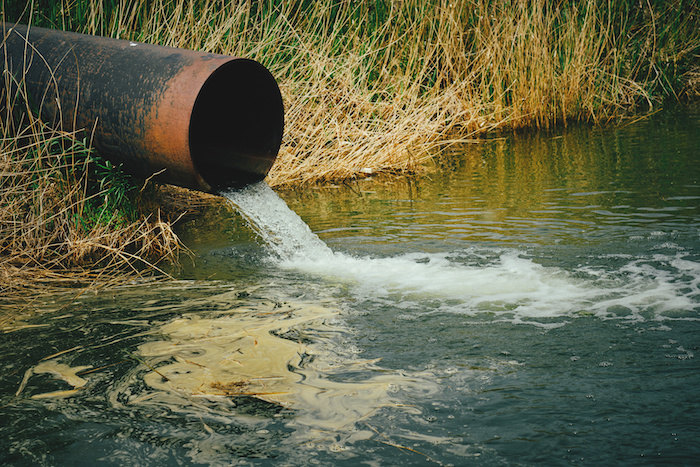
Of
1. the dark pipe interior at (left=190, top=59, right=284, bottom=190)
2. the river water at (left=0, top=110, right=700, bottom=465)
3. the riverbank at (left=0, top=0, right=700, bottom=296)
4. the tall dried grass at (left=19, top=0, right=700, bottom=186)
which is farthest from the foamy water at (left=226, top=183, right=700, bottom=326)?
the tall dried grass at (left=19, top=0, right=700, bottom=186)

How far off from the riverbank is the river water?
42.9 inches

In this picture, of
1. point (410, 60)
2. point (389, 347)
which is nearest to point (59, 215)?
point (389, 347)

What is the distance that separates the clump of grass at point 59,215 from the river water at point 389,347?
293 mm

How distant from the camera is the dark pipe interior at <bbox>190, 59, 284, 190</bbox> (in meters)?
4.20

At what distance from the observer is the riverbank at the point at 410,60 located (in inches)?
227

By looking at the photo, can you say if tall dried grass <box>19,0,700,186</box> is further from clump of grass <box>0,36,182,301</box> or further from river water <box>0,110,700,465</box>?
river water <box>0,110,700,465</box>

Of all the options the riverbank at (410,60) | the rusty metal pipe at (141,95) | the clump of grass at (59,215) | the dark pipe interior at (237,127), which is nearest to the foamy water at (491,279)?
the dark pipe interior at (237,127)

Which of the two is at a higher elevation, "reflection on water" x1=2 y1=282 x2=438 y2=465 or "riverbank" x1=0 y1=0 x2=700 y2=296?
"riverbank" x1=0 y1=0 x2=700 y2=296

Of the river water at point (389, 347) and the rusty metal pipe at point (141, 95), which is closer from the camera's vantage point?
the river water at point (389, 347)

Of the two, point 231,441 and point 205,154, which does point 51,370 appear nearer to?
point 231,441

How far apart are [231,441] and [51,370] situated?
935 mm

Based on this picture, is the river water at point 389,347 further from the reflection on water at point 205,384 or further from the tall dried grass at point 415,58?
the tall dried grass at point 415,58

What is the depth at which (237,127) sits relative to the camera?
4.48 meters

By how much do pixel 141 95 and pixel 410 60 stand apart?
4.02 m
